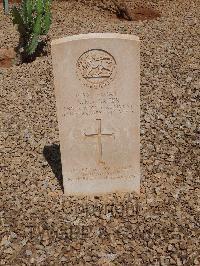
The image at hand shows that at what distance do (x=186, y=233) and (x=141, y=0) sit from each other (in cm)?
634

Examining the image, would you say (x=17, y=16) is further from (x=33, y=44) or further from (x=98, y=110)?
(x=98, y=110)

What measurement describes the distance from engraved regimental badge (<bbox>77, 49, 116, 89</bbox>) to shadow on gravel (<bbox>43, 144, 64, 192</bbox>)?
1.19 meters

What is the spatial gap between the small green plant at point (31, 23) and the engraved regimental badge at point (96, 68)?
3482 millimetres

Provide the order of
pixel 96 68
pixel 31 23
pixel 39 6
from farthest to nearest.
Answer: pixel 31 23 < pixel 39 6 < pixel 96 68

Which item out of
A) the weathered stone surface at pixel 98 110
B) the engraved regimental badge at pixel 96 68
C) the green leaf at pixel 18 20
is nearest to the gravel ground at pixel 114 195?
the weathered stone surface at pixel 98 110

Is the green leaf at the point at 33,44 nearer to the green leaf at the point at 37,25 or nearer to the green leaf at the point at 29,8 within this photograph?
the green leaf at the point at 37,25

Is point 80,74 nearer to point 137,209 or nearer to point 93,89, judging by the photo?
point 93,89

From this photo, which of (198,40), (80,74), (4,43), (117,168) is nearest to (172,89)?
(198,40)

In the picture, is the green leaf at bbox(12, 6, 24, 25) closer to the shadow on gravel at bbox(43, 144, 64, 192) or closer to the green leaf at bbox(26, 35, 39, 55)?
the green leaf at bbox(26, 35, 39, 55)

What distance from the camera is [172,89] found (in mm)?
5914

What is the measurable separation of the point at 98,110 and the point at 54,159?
111cm

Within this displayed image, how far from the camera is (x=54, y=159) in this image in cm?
480

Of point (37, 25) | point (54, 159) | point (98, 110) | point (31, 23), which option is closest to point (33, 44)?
point (37, 25)

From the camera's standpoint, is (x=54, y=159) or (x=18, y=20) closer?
(x=54, y=159)
